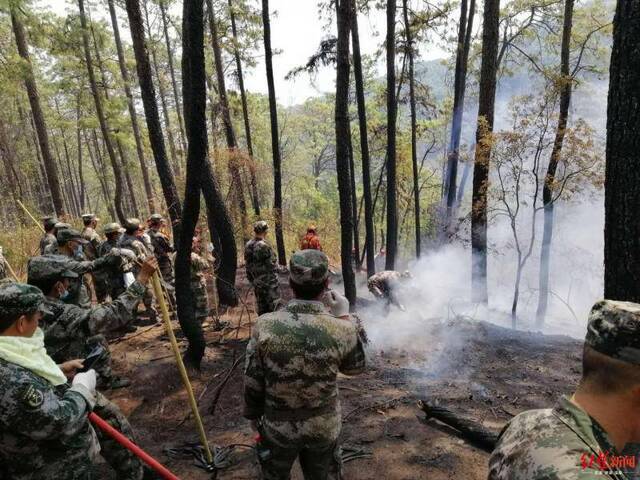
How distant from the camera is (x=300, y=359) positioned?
91.6 inches

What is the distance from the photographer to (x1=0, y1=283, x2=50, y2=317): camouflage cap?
2043 millimetres

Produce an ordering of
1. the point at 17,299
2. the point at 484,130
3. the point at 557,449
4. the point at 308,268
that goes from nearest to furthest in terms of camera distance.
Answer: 1. the point at 557,449
2. the point at 17,299
3. the point at 308,268
4. the point at 484,130

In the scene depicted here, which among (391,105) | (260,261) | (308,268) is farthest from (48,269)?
(391,105)

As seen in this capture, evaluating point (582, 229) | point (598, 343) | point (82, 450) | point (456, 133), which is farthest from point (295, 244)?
point (598, 343)

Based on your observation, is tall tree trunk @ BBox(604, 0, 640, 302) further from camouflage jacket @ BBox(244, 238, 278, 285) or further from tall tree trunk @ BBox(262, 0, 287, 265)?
tall tree trunk @ BBox(262, 0, 287, 265)

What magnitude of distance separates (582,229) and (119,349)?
21871 mm

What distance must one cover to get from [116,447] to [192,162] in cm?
301

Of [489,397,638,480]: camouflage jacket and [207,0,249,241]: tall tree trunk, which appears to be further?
[207,0,249,241]: tall tree trunk

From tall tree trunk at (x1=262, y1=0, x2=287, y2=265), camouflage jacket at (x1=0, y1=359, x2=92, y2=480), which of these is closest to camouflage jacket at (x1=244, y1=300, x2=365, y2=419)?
camouflage jacket at (x1=0, y1=359, x2=92, y2=480)

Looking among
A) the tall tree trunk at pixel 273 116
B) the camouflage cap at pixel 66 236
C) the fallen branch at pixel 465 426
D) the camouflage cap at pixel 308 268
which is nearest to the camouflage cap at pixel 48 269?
the camouflage cap at pixel 308 268

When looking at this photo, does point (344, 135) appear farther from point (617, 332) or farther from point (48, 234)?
point (617, 332)

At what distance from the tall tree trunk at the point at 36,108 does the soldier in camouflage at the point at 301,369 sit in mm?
13178

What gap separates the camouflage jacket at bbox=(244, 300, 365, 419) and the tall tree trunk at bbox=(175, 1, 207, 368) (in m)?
2.76

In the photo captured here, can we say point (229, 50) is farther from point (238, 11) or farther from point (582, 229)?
point (582, 229)
